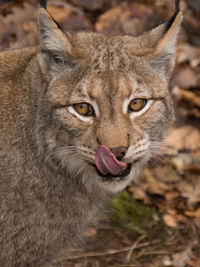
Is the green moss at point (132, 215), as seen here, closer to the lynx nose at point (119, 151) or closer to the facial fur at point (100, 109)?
the facial fur at point (100, 109)

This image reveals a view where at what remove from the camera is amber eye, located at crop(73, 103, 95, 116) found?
367 centimetres

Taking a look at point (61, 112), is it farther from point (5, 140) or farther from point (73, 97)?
point (5, 140)

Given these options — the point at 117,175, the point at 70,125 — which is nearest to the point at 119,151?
the point at 117,175

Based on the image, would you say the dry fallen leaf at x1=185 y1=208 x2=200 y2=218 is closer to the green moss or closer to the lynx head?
the green moss

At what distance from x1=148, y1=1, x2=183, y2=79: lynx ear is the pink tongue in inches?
37.6

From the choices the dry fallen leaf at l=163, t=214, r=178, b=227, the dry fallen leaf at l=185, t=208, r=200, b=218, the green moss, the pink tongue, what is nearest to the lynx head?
the pink tongue

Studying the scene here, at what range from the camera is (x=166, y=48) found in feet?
13.0

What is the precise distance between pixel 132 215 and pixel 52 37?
9.56ft

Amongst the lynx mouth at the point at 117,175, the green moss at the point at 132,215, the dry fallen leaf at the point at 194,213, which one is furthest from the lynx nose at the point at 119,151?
the dry fallen leaf at the point at 194,213

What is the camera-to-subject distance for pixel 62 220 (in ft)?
13.4

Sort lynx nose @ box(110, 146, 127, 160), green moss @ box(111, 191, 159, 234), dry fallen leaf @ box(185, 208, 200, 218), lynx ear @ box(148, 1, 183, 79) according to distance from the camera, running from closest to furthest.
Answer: lynx nose @ box(110, 146, 127, 160) → lynx ear @ box(148, 1, 183, 79) → green moss @ box(111, 191, 159, 234) → dry fallen leaf @ box(185, 208, 200, 218)

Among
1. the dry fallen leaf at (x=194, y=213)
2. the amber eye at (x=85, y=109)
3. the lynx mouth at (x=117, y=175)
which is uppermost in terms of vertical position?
the amber eye at (x=85, y=109)

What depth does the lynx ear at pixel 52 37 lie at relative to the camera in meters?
3.62

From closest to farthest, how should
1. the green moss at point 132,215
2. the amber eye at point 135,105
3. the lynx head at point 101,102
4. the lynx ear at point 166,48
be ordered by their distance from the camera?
the lynx head at point 101,102
the amber eye at point 135,105
the lynx ear at point 166,48
the green moss at point 132,215
